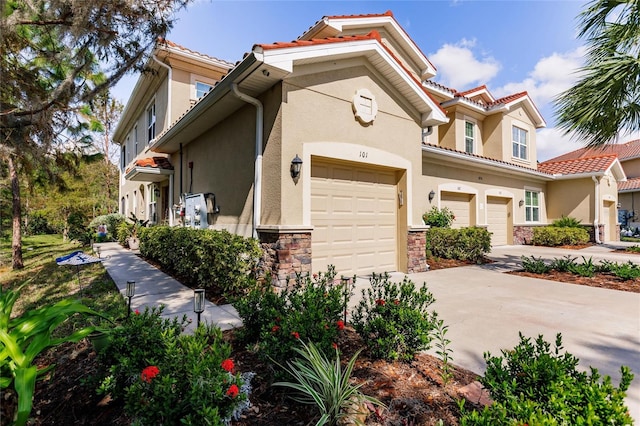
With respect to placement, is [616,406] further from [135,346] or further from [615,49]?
[615,49]

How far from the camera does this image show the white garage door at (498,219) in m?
13.4

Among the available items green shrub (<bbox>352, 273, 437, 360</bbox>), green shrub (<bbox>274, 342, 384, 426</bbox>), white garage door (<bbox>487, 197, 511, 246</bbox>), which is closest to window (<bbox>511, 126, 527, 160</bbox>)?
white garage door (<bbox>487, 197, 511, 246</bbox>)

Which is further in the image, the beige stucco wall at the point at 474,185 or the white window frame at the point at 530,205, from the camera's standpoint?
the white window frame at the point at 530,205

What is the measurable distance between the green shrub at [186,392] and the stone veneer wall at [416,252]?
243 inches

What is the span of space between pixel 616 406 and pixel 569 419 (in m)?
0.25

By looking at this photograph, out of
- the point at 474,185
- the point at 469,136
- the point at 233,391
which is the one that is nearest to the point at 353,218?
the point at 233,391

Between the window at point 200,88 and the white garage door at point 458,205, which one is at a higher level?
the window at point 200,88

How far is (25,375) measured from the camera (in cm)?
189

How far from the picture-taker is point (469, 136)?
14.6m

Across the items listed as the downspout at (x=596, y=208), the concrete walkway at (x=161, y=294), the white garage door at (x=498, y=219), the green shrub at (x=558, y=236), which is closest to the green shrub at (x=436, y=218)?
the white garage door at (x=498, y=219)

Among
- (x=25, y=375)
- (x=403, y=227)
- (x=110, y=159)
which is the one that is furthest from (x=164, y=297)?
(x=110, y=159)

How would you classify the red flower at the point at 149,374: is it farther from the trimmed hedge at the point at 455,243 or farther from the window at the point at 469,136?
the window at the point at 469,136

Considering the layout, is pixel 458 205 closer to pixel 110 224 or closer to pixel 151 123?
pixel 151 123

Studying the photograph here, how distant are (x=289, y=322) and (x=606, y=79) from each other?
8776 millimetres
